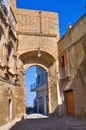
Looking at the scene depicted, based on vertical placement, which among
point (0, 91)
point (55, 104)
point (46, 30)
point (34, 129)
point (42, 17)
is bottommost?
point (34, 129)

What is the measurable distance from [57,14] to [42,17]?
5.75 feet

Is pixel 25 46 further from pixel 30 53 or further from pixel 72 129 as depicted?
pixel 72 129

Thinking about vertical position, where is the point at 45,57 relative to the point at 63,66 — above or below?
above

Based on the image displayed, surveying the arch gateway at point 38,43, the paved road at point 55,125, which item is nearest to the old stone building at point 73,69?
the arch gateway at point 38,43

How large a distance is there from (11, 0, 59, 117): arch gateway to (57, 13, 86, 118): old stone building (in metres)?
0.88

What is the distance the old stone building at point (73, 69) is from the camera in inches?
463

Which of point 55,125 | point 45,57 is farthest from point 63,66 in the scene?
point 55,125

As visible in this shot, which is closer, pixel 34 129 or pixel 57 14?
pixel 34 129

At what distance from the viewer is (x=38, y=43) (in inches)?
627

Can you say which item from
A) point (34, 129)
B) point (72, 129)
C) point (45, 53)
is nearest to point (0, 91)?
point (34, 129)

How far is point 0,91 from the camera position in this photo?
9.51 metres

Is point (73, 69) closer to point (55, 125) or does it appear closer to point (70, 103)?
point (70, 103)

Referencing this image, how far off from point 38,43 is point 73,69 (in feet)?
15.4

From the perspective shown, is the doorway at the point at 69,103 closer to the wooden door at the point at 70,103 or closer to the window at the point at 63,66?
the wooden door at the point at 70,103
